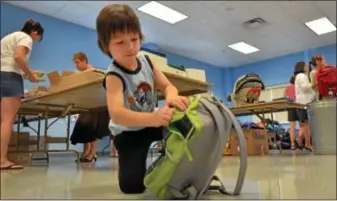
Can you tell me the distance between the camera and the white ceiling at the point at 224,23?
372 cm

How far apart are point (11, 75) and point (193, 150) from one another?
132 cm

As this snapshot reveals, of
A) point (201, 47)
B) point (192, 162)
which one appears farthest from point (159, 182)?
point (201, 47)

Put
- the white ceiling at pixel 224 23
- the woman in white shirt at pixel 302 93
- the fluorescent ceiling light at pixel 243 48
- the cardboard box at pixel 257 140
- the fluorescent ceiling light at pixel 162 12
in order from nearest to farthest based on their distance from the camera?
the woman in white shirt at pixel 302 93
the cardboard box at pixel 257 140
the white ceiling at pixel 224 23
the fluorescent ceiling light at pixel 162 12
the fluorescent ceiling light at pixel 243 48

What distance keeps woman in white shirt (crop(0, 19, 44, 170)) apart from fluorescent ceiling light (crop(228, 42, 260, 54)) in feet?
15.5

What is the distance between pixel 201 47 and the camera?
459 centimetres

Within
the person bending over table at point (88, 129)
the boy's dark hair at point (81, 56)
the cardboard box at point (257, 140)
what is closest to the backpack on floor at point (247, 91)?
the cardboard box at point (257, 140)

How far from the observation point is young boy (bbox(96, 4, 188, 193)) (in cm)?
66

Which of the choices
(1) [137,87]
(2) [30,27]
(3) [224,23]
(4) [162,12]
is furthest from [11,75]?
(3) [224,23]

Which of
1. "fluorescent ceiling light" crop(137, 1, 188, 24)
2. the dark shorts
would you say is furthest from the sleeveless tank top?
"fluorescent ceiling light" crop(137, 1, 188, 24)

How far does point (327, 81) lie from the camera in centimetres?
174

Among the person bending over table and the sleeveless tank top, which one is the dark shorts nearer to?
the person bending over table

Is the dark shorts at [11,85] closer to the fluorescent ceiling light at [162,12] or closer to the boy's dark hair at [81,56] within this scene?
the boy's dark hair at [81,56]

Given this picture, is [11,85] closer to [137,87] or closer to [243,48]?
[137,87]

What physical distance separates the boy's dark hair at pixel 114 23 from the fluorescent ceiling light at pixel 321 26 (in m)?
5.02
